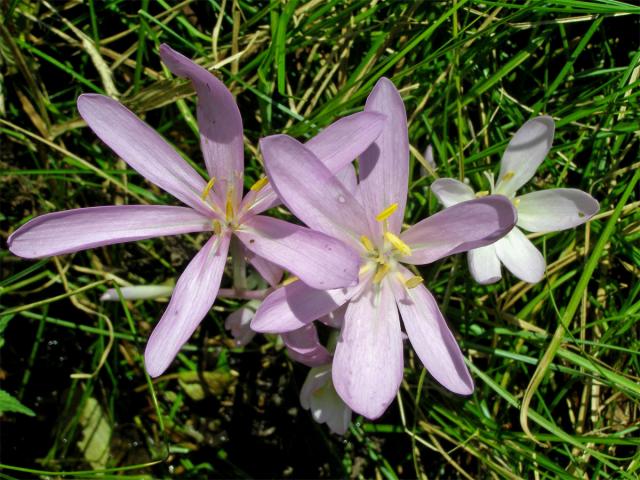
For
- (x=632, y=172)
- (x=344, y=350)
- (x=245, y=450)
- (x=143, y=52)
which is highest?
(x=143, y=52)

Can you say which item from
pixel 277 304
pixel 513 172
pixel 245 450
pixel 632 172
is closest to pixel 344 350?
pixel 277 304

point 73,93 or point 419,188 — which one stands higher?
point 73,93

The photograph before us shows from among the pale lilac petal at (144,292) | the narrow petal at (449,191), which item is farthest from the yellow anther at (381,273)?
the pale lilac petal at (144,292)

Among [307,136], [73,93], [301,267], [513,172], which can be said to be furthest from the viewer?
[73,93]

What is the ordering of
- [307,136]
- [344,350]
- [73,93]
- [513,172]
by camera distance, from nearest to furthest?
[344,350]
[513,172]
[307,136]
[73,93]

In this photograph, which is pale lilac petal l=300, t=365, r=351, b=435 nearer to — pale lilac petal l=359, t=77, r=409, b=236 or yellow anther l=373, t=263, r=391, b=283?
yellow anther l=373, t=263, r=391, b=283

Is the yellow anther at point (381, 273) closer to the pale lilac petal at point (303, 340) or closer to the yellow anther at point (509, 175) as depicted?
the pale lilac petal at point (303, 340)

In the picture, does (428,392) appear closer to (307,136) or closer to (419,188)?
(419,188)
